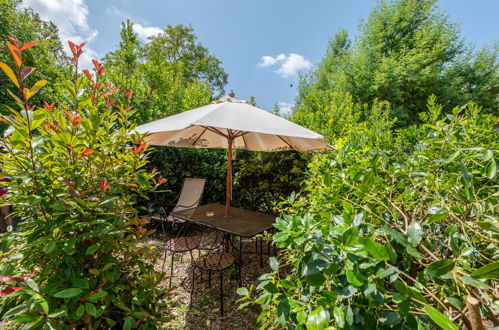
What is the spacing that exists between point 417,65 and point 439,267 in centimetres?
1861

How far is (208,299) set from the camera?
9.89ft

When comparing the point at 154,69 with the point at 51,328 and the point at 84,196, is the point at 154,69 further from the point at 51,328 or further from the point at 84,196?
the point at 51,328

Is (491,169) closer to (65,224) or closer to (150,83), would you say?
(65,224)

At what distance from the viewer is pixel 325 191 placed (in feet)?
4.25

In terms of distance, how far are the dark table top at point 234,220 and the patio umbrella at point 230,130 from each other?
0.24m

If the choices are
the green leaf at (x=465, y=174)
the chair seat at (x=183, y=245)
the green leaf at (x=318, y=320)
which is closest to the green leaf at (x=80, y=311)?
the green leaf at (x=318, y=320)

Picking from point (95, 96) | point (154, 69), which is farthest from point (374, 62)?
point (95, 96)

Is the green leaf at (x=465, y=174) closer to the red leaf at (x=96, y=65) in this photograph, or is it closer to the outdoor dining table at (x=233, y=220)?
the red leaf at (x=96, y=65)

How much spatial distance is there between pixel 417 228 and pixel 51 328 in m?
1.46

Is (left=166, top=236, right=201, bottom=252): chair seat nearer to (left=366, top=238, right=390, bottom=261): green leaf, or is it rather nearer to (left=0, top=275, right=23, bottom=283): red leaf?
(left=0, top=275, right=23, bottom=283): red leaf

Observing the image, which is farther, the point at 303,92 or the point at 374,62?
the point at 303,92

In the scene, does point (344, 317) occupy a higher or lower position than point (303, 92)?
lower

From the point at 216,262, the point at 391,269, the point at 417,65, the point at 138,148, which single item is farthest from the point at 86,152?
the point at 417,65

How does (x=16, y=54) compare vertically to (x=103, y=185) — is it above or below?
above
